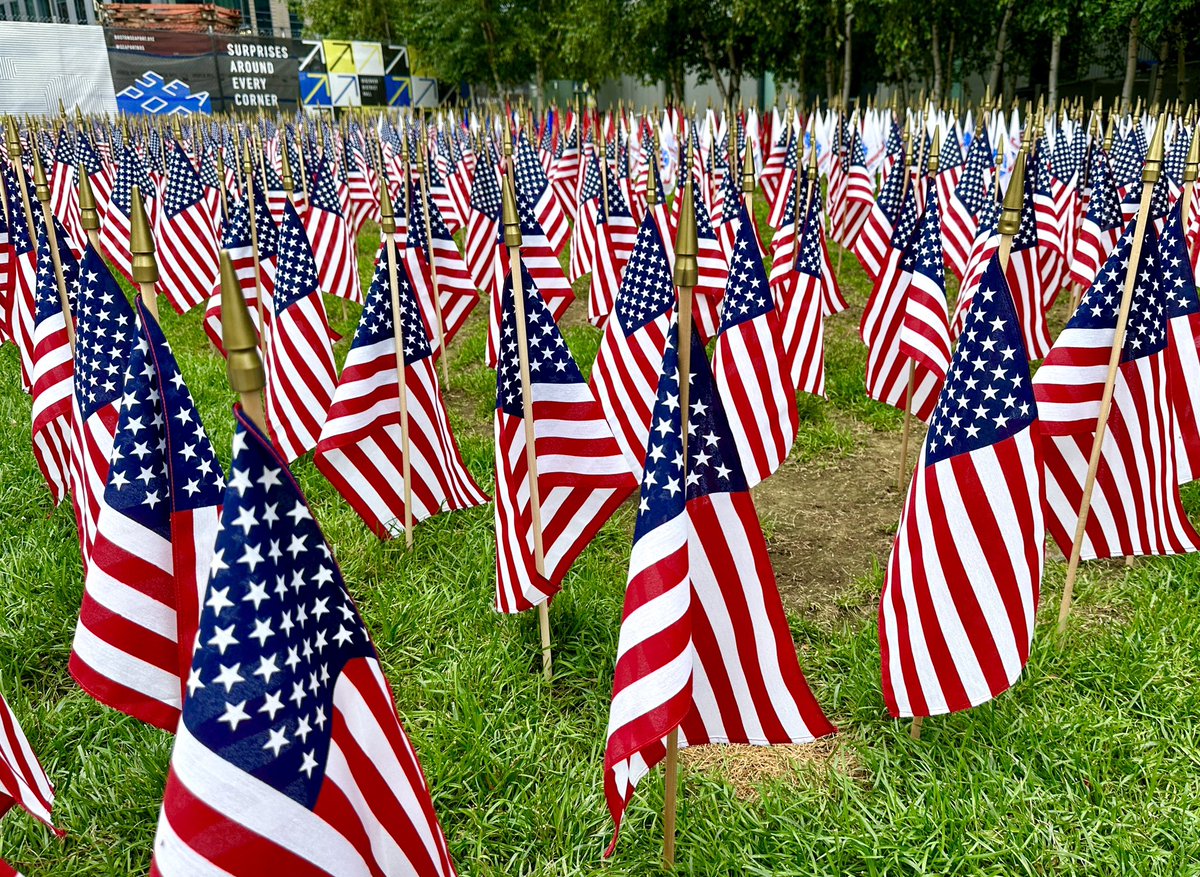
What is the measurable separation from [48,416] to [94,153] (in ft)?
33.7

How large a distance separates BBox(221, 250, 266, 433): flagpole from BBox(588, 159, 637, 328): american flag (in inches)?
A: 239

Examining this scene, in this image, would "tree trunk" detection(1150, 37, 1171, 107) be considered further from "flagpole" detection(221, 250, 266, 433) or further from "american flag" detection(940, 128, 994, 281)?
"flagpole" detection(221, 250, 266, 433)

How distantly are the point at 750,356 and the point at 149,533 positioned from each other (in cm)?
289

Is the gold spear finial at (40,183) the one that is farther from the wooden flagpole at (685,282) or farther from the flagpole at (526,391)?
the wooden flagpole at (685,282)

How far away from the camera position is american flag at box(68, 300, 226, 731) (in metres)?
2.40

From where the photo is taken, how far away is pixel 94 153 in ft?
40.6

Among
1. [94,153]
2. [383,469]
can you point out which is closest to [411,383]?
[383,469]

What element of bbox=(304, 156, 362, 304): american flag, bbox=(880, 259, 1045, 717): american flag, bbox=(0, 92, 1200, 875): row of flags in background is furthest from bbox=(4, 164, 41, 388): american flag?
bbox=(880, 259, 1045, 717): american flag

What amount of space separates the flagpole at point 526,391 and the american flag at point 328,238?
5223mm

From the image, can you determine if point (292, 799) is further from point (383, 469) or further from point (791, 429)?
point (791, 429)

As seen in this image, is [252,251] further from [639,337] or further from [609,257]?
[639,337]

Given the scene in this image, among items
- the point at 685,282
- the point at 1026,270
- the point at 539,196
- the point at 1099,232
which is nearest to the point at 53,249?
the point at 685,282

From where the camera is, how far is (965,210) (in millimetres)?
7766

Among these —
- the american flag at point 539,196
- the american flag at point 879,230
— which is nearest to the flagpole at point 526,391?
the american flag at point 879,230
